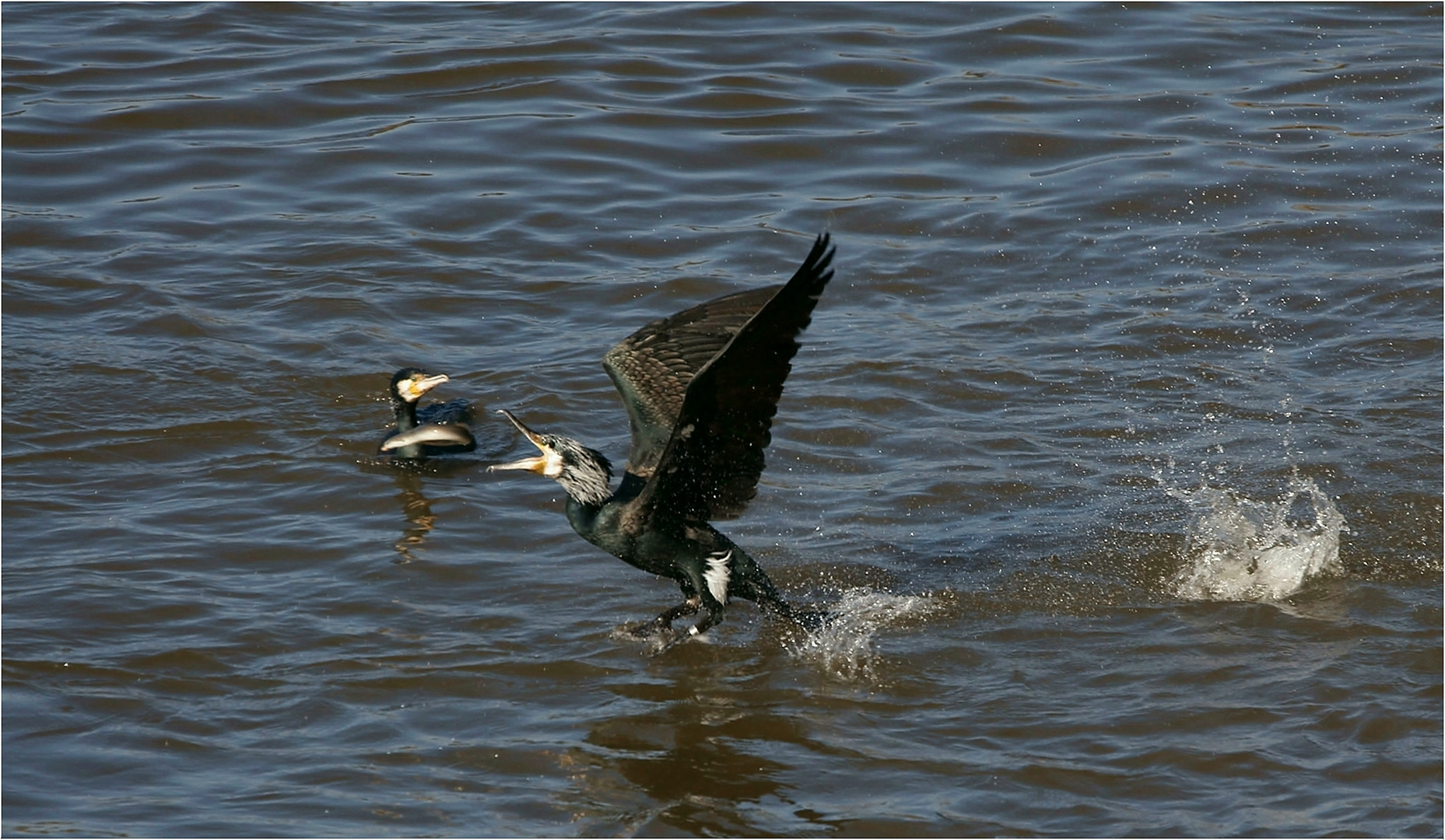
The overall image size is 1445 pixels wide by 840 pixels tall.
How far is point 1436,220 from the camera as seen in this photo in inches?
392

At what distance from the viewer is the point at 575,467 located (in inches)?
231

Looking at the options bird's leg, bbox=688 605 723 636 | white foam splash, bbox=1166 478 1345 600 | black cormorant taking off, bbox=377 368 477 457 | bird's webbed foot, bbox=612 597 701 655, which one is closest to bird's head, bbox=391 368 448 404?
black cormorant taking off, bbox=377 368 477 457

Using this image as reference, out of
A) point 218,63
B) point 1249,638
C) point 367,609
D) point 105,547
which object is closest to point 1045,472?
point 1249,638

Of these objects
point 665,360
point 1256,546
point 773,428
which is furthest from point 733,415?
point 773,428

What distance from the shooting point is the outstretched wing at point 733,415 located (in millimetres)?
4723

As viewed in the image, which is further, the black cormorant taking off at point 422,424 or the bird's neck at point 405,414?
the bird's neck at point 405,414

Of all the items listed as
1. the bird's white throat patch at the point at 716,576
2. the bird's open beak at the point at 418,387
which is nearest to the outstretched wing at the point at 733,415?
the bird's white throat patch at the point at 716,576

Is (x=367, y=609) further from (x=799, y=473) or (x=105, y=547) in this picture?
(x=799, y=473)

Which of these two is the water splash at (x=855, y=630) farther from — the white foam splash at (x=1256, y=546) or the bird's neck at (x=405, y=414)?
the bird's neck at (x=405, y=414)

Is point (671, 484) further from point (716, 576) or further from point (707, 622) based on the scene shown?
point (707, 622)

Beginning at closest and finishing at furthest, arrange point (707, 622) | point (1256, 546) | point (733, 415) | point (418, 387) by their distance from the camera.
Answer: point (733, 415), point (707, 622), point (1256, 546), point (418, 387)

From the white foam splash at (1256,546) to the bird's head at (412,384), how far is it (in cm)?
338

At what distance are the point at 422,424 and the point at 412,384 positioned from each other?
0.62 ft

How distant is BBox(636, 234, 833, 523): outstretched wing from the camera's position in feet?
15.5
